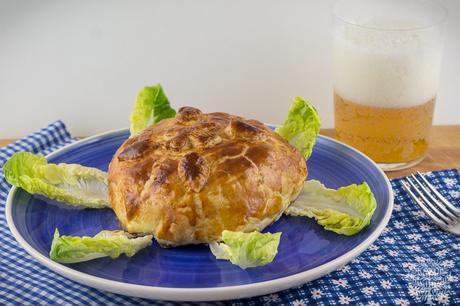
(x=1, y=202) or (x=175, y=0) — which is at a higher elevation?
(x=175, y=0)

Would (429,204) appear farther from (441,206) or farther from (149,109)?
(149,109)

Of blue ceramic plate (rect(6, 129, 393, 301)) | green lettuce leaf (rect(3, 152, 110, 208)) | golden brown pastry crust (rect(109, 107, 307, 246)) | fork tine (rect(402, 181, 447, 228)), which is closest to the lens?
blue ceramic plate (rect(6, 129, 393, 301))

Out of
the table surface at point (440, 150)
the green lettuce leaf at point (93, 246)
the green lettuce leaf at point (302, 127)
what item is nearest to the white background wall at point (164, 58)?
the table surface at point (440, 150)

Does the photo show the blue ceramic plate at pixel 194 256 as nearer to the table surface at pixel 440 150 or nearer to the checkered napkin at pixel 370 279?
the checkered napkin at pixel 370 279

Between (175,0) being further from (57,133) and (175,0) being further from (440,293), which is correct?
(440,293)

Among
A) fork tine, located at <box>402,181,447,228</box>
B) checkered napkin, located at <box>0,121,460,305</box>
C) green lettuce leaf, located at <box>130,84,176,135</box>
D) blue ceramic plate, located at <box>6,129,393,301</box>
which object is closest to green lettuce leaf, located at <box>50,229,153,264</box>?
blue ceramic plate, located at <box>6,129,393,301</box>

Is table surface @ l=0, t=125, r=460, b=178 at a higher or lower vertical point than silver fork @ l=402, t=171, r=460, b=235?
lower

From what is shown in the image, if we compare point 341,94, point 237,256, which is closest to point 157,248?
point 237,256

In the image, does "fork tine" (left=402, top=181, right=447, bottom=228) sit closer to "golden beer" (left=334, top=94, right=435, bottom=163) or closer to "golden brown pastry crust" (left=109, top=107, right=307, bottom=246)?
"golden beer" (left=334, top=94, right=435, bottom=163)
